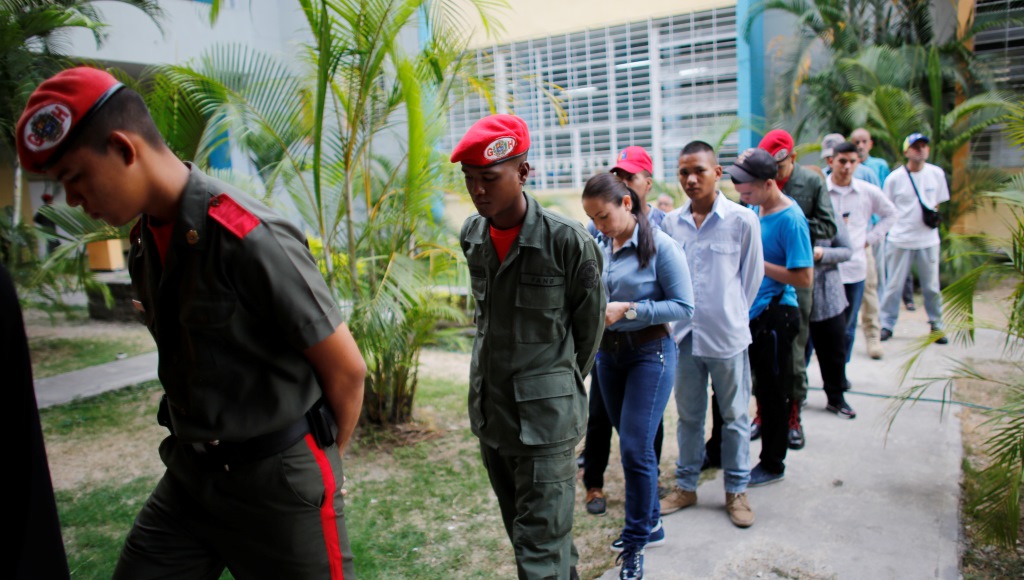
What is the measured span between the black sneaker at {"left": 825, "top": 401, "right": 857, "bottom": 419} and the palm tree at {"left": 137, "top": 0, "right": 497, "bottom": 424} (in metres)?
2.82

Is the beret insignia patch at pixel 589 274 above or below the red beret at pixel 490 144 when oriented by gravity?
below

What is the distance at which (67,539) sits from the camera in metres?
3.76

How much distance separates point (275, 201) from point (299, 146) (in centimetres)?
44

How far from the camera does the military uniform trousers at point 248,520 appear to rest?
6.01 feet

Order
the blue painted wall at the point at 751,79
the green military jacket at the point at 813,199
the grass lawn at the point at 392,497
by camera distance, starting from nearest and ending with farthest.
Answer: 1. the grass lawn at the point at 392,497
2. the green military jacket at the point at 813,199
3. the blue painted wall at the point at 751,79

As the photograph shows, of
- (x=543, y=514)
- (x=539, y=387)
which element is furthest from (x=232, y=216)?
(x=543, y=514)

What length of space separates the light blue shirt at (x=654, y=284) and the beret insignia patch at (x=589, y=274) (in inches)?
25.3

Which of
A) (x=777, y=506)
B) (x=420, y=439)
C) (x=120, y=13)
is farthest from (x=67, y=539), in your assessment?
(x=120, y=13)

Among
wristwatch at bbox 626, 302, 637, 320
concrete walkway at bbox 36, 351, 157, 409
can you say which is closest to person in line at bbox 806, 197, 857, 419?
wristwatch at bbox 626, 302, 637, 320

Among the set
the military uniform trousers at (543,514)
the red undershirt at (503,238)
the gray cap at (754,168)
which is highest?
the gray cap at (754,168)

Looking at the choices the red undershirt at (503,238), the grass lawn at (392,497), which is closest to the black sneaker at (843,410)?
the grass lawn at (392,497)

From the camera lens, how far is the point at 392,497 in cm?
422

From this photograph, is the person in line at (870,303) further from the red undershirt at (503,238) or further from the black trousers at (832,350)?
the red undershirt at (503,238)

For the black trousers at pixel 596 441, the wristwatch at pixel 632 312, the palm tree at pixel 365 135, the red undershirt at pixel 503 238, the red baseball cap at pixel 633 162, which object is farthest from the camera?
the palm tree at pixel 365 135
